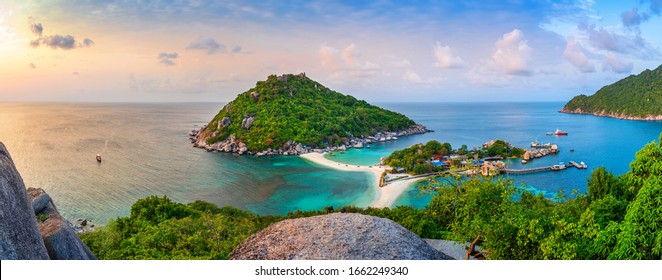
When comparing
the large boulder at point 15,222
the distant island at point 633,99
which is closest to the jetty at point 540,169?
the distant island at point 633,99

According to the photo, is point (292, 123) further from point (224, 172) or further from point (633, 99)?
point (633, 99)

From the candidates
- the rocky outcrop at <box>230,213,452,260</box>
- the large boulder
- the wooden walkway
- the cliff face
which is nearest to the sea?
the wooden walkway

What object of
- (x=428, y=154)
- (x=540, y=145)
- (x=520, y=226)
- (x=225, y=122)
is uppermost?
(x=225, y=122)

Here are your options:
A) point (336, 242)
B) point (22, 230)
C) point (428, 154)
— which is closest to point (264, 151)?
point (428, 154)

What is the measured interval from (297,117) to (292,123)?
3.69 metres

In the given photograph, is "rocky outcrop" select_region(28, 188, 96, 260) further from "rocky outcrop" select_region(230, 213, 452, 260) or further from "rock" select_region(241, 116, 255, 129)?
"rock" select_region(241, 116, 255, 129)

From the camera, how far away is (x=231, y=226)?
1413cm

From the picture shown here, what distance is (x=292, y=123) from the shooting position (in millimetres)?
60188

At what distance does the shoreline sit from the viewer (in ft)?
96.1

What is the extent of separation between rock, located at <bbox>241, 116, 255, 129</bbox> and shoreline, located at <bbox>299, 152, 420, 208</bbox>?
1397 cm

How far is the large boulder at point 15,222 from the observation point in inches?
192

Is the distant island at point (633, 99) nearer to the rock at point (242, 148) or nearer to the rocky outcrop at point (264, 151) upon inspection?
the rocky outcrop at point (264, 151)

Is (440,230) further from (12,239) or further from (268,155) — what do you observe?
(268,155)

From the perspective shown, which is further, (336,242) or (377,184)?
(377,184)
